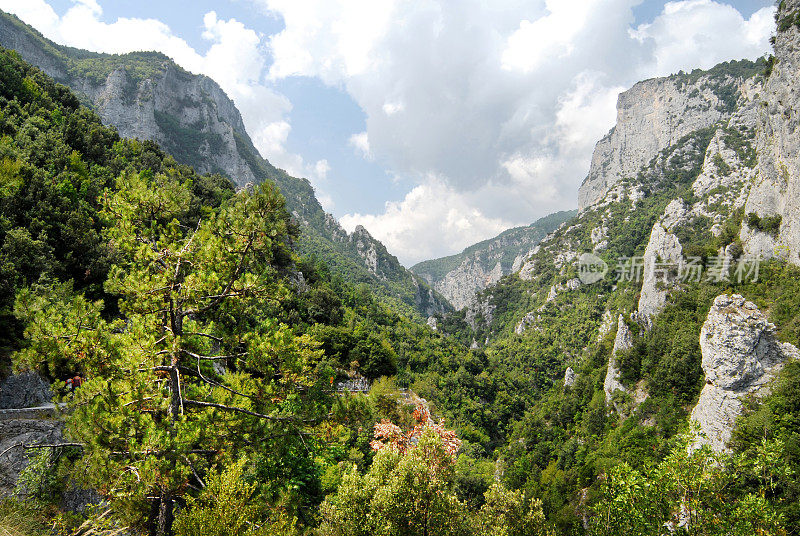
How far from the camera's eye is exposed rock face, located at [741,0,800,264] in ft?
95.8

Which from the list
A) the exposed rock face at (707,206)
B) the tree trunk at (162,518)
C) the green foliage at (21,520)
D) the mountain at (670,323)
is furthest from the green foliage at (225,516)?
the exposed rock face at (707,206)

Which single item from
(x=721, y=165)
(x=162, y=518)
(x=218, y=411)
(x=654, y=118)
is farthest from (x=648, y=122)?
(x=162, y=518)

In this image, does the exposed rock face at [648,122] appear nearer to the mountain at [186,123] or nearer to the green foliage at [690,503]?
the mountain at [186,123]

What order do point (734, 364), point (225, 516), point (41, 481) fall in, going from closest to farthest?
point (225, 516) < point (41, 481) < point (734, 364)

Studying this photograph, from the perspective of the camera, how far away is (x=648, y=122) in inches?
4567

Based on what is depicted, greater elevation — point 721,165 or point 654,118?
point 654,118

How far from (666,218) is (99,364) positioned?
7830 centimetres

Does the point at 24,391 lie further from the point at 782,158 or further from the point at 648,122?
the point at 648,122

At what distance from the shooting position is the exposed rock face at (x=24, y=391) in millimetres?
8992

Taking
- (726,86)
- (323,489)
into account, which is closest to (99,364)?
(323,489)

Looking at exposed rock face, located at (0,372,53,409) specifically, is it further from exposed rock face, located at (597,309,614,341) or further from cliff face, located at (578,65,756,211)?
cliff face, located at (578,65,756,211)

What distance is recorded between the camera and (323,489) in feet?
45.2

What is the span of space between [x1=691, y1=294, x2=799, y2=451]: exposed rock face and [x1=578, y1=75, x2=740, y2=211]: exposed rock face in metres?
101

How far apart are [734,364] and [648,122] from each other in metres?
126
